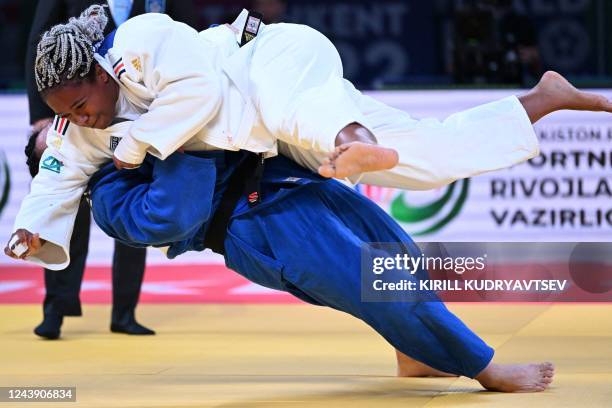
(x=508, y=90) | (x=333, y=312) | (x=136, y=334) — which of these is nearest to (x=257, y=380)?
(x=136, y=334)

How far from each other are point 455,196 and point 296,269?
3417mm

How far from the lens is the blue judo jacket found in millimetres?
3572

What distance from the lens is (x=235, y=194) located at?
3.79 metres

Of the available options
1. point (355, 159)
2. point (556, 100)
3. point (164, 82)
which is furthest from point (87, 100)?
point (556, 100)

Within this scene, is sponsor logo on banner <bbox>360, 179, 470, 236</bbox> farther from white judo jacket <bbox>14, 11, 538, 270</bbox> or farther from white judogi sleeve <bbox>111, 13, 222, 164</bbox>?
white judogi sleeve <bbox>111, 13, 222, 164</bbox>

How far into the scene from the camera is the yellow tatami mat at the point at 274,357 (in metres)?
3.69

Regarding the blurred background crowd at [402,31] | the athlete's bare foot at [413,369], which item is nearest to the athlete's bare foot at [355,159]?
the athlete's bare foot at [413,369]

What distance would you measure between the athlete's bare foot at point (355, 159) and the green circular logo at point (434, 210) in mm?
3606

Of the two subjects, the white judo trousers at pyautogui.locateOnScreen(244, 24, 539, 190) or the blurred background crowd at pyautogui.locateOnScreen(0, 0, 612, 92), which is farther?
the blurred background crowd at pyautogui.locateOnScreen(0, 0, 612, 92)

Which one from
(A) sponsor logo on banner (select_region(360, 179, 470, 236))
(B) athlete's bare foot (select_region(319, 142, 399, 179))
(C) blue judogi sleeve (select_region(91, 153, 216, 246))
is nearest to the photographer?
(B) athlete's bare foot (select_region(319, 142, 399, 179))

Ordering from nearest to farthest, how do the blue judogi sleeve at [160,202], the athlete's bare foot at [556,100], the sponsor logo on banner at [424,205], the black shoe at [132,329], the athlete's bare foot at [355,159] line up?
the athlete's bare foot at [355,159] < the blue judogi sleeve at [160,202] < the athlete's bare foot at [556,100] < the black shoe at [132,329] < the sponsor logo on banner at [424,205]

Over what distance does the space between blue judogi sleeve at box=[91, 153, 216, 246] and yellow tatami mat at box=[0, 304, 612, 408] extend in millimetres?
545

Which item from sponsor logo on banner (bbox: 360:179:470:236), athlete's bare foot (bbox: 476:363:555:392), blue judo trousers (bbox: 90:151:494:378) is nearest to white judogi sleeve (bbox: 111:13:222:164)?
blue judo trousers (bbox: 90:151:494:378)
